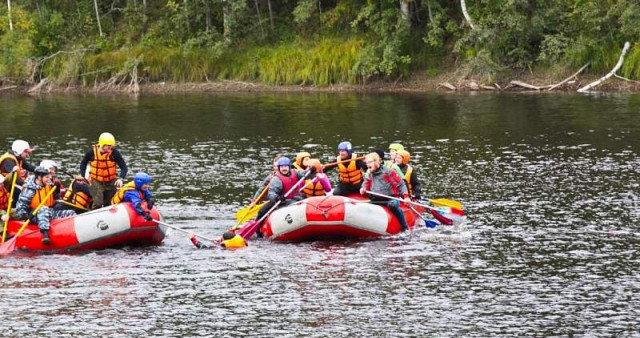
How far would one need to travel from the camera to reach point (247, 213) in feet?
77.6

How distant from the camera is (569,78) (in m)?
49.8

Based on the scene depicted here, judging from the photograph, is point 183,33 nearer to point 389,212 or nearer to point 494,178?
point 494,178

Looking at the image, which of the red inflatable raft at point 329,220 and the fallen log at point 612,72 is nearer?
the red inflatable raft at point 329,220

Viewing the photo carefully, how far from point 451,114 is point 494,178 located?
1431cm

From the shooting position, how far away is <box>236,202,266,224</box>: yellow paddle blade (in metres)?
23.6

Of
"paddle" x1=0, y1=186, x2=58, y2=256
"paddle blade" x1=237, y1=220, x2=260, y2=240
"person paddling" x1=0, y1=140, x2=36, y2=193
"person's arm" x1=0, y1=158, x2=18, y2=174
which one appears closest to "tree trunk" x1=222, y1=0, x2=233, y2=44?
"person paddling" x1=0, y1=140, x2=36, y2=193

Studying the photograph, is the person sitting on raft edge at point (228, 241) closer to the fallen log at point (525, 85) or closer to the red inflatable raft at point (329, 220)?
the red inflatable raft at point (329, 220)

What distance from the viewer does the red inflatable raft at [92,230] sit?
846 inches

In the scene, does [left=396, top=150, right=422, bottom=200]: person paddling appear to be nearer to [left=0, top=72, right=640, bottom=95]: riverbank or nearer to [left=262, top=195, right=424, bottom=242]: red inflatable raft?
[left=262, top=195, right=424, bottom=242]: red inflatable raft

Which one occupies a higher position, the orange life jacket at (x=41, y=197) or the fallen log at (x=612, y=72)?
the fallen log at (x=612, y=72)

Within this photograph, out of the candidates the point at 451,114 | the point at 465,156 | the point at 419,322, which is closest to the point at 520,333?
the point at 419,322

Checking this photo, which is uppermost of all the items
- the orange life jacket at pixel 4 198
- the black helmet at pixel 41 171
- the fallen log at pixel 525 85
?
the black helmet at pixel 41 171

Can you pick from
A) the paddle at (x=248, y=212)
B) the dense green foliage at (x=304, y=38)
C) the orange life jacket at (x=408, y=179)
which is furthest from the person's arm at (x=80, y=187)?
the dense green foliage at (x=304, y=38)

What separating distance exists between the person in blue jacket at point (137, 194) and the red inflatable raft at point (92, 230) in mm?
108
